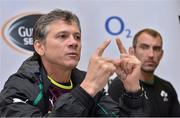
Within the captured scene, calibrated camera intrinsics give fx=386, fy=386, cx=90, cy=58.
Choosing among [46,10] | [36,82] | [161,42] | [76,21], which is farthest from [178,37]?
[36,82]

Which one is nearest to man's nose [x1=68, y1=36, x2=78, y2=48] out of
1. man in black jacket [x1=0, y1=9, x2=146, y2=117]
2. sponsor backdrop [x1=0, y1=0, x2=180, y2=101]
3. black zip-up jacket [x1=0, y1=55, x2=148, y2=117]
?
man in black jacket [x1=0, y1=9, x2=146, y2=117]

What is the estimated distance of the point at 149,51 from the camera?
296 cm

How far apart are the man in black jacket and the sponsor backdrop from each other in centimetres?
130

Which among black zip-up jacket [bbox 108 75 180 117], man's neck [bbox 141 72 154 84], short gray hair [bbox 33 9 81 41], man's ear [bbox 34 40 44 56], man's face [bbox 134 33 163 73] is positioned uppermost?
short gray hair [bbox 33 9 81 41]

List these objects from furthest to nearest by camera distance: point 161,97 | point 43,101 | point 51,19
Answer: point 161,97
point 51,19
point 43,101

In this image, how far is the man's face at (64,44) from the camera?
139 centimetres

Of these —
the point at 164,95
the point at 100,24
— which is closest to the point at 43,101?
the point at 100,24

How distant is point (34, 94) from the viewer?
131 cm

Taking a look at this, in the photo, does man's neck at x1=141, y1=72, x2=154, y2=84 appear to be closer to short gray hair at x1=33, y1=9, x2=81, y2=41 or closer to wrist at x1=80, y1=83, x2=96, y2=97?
short gray hair at x1=33, y1=9, x2=81, y2=41

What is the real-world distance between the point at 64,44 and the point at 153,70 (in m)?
1.62

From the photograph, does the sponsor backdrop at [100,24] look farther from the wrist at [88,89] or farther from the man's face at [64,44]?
the wrist at [88,89]

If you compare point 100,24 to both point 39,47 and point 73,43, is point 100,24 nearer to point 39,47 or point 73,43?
point 39,47

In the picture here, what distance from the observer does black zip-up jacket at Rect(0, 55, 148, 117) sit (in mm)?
1168

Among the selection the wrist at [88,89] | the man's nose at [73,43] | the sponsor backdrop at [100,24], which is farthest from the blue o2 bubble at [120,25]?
the wrist at [88,89]
